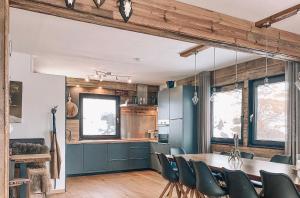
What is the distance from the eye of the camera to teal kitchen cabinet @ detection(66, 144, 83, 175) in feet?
21.1

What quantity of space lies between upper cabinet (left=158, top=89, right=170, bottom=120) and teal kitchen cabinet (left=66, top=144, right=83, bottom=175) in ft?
7.42

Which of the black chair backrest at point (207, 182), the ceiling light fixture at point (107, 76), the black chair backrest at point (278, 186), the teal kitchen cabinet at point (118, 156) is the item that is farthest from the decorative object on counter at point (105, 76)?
the black chair backrest at point (278, 186)

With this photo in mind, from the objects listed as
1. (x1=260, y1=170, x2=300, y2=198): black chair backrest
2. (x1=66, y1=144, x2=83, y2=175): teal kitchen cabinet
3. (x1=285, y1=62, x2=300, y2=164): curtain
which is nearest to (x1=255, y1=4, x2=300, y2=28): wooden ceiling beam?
(x1=285, y1=62, x2=300, y2=164): curtain

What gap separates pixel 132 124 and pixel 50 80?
3.42m

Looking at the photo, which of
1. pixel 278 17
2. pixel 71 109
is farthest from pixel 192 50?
pixel 71 109

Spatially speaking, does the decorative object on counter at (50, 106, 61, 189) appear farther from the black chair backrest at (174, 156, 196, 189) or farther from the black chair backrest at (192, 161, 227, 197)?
the black chair backrest at (192, 161, 227, 197)

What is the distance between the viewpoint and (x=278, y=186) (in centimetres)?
242

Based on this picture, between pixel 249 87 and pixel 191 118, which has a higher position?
pixel 249 87

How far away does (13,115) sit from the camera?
4.82 meters

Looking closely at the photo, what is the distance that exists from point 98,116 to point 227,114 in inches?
145

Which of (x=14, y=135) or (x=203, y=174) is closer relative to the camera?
(x=203, y=174)

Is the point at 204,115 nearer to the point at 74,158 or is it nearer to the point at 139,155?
the point at 139,155

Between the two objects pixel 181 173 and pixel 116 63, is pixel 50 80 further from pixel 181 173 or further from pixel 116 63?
pixel 181 173

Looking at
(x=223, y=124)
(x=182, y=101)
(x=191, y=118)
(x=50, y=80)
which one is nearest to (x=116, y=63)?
(x=50, y=80)
